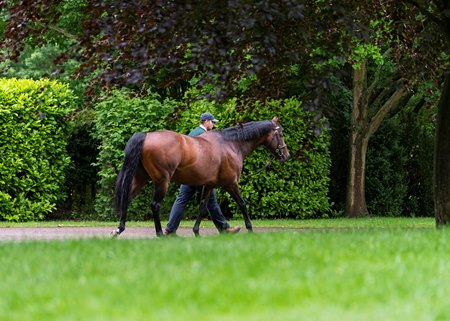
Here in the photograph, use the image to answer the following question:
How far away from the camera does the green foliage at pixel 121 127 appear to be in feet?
80.4

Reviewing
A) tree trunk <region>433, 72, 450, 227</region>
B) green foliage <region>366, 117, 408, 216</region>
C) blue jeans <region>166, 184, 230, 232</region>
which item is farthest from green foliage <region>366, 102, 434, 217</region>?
tree trunk <region>433, 72, 450, 227</region>

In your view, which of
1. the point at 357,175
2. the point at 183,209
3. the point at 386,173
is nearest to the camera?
the point at 183,209

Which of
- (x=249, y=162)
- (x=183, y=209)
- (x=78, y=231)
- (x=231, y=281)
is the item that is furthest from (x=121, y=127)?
(x=231, y=281)

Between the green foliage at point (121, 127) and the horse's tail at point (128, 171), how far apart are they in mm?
9009

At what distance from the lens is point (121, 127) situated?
24531 mm

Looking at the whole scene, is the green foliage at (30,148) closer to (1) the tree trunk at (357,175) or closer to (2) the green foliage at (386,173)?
(1) the tree trunk at (357,175)

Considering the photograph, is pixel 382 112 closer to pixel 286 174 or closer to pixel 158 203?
pixel 286 174

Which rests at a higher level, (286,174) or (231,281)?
(231,281)

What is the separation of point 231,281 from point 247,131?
9630 millimetres

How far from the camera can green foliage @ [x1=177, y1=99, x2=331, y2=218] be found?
2464cm

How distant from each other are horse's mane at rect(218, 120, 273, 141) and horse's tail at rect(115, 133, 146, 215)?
188 cm

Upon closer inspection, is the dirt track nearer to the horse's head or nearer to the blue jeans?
the blue jeans

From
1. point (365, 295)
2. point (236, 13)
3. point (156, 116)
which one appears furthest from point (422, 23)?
point (365, 295)

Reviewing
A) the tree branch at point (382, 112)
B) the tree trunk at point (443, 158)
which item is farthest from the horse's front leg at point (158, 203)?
the tree branch at point (382, 112)
